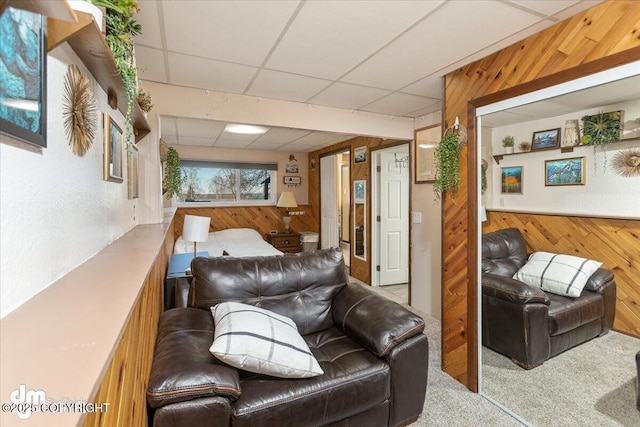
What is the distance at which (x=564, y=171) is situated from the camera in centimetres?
194

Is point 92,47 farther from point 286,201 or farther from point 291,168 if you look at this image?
point 291,168

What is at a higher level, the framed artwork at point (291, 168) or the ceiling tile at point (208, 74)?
the ceiling tile at point (208, 74)

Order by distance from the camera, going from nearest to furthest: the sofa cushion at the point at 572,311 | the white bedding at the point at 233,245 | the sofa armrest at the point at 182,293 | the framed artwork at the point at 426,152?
the sofa cushion at the point at 572,311, the sofa armrest at the point at 182,293, the framed artwork at the point at 426,152, the white bedding at the point at 233,245

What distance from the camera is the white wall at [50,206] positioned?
2.28 feet

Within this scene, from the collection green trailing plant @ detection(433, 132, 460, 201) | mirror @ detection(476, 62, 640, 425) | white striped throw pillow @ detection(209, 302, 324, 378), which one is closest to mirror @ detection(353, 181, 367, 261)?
green trailing plant @ detection(433, 132, 460, 201)

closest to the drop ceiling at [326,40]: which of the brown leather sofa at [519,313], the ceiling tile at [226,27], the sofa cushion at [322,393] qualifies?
the ceiling tile at [226,27]

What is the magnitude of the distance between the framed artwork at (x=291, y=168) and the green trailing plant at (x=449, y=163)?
4.23 m

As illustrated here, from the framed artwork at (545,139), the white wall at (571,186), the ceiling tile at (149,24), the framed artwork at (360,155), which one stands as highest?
the ceiling tile at (149,24)

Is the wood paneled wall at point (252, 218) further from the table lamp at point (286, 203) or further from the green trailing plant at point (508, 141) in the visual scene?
the green trailing plant at point (508, 141)

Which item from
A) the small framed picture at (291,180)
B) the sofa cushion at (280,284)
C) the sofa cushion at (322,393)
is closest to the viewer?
the sofa cushion at (322,393)

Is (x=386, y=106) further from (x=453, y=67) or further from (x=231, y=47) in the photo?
(x=231, y=47)

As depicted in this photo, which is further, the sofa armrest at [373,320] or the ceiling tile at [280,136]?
the ceiling tile at [280,136]

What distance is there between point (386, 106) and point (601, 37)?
6.00 feet

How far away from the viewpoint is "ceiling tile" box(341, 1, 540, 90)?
1.57 metres
